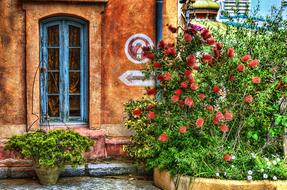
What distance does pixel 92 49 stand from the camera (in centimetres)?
906

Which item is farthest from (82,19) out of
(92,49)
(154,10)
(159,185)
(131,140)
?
(159,185)

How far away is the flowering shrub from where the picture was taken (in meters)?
7.43

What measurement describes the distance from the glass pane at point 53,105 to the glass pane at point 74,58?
665 millimetres

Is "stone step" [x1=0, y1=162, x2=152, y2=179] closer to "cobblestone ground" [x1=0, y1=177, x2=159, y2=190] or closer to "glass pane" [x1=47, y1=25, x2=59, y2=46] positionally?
"cobblestone ground" [x1=0, y1=177, x2=159, y2=190]

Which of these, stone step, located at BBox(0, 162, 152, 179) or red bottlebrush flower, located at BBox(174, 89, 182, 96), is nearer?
red bottlebrush flower, located at BBox(174, 89, 182, 96)

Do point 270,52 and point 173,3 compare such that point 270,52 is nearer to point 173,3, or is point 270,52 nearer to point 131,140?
point 173,3

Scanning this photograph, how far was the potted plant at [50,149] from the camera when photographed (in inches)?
299

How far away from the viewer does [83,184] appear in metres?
8.00

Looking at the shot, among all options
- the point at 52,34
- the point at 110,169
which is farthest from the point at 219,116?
the point at 52,34

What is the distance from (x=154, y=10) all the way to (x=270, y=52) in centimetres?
247

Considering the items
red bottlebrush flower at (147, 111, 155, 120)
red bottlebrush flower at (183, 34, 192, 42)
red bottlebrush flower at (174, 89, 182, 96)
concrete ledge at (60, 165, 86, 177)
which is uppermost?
red bottlebrush flower at (183, 34, 192, 42)

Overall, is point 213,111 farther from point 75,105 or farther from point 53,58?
point 53,58

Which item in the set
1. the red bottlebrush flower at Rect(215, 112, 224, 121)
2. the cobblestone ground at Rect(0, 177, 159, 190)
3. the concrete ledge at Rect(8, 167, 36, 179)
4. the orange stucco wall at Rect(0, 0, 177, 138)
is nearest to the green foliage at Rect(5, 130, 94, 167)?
the cobblestone ground at Rect(0, 177, 159, 190)

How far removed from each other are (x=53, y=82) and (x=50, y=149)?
1.97 meters
